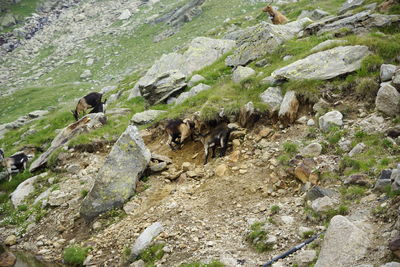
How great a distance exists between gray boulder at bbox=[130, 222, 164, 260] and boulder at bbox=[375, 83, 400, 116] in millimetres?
7286

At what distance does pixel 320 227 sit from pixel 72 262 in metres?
7.22

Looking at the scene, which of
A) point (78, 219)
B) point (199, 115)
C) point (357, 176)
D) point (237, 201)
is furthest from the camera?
point (199, 115)

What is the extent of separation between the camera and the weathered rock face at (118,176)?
1187 cm

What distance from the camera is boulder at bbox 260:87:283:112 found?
12.9 m

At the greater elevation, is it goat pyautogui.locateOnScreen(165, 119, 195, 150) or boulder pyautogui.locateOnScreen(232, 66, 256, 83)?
boulder pyautogui.locateOnScreen(232, 66, 256, 83)

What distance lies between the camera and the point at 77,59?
61969mm

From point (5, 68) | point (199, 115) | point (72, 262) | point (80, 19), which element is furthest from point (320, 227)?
point (80, 19)

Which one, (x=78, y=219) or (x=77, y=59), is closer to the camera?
(x=78, y=219)

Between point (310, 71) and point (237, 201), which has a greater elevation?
point (310, 71)

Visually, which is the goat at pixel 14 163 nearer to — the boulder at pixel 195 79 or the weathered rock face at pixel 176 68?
the weathered rock face at pixel 176 68

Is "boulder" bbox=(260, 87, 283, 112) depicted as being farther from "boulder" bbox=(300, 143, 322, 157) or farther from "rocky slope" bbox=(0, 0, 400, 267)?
"boulder" bbox=(300, 143, 322, 157)

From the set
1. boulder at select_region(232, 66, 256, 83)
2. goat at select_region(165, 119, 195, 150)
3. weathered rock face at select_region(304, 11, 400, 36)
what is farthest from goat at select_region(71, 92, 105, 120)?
weathered rock face at select_region(304, 11, 400, 36)

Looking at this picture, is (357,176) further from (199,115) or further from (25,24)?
(25,24)

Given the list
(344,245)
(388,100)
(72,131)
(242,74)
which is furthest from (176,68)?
(344,245)
